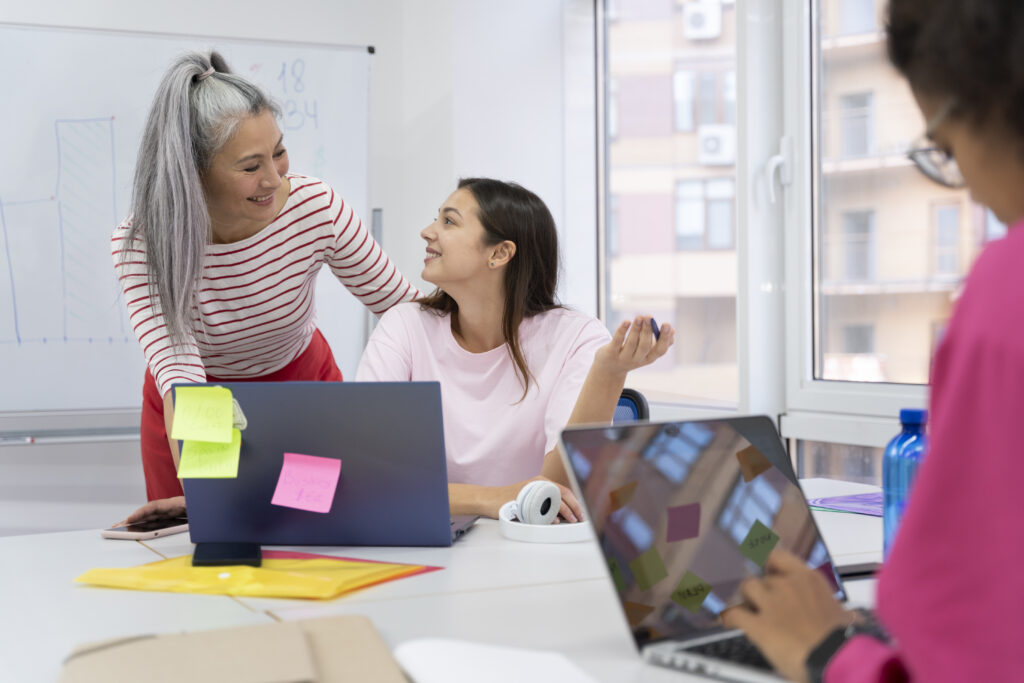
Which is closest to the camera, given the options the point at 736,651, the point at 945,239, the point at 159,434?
the point at 736,651

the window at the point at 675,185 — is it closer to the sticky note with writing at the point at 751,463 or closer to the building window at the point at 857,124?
the building window at the point at 857,124

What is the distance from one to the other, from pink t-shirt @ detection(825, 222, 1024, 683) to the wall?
2.60 meters

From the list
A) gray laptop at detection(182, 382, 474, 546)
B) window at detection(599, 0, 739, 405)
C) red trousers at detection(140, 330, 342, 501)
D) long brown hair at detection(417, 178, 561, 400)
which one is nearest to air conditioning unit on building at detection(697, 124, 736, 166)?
window at detection(599, 0, 739, 405)

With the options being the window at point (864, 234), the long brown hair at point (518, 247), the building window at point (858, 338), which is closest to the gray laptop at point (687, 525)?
the long brown hair at point (518, 247)

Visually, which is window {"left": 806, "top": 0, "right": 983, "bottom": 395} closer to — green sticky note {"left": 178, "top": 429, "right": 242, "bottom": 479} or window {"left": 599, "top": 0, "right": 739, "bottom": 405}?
window {"left": 599, "top": 0, "right": 739, "bottom": 405}

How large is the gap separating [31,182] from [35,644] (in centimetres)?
192

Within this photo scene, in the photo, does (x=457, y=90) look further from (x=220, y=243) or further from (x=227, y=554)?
(x=227, y=554)

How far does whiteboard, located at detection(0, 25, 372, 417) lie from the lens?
243cm

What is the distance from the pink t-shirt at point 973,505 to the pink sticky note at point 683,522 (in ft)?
1.07

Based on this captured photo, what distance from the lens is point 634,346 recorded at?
141cm

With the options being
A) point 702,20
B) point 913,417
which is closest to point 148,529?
point 913,417

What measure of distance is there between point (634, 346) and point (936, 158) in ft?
2.67

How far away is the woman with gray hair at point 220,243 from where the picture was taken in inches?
65.7

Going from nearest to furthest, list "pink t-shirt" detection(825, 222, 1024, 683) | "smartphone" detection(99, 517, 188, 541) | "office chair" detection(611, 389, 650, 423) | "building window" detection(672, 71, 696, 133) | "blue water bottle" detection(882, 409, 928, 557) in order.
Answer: "pink t-shirt" detection(825, 222, 1024, 683), "blue water bottle" detection(882, 409, 928, 557), "smartphone" detection(99, 517, 188, 541), "office chair" detection(611, 389, 650, 423), "building window" detection(672, 71, 696, 133)
